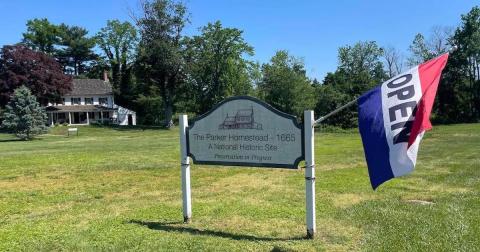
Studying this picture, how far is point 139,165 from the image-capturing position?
15.6 metres

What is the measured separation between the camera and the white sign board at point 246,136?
6762 mm

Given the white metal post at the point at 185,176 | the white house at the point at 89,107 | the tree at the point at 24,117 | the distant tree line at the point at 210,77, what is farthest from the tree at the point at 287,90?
the white metal post at the point at 185,176

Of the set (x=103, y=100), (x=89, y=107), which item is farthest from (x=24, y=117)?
(x=103, y=100)

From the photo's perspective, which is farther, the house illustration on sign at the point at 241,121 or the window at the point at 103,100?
the window at the point at 103,100

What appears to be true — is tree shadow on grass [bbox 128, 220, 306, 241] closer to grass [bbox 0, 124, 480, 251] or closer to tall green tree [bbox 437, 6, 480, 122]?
grass [bbox 0, 124, 480, 251]

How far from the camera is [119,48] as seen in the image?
82.0 m

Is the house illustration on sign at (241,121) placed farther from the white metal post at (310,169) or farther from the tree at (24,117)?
the tree at (24,117)

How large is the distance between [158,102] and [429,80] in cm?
6759

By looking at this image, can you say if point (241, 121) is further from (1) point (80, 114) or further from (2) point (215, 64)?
(1) point (80, 114)

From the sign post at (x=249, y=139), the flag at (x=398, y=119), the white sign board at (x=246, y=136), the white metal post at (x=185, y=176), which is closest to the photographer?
the flag at (x=398, y=119)

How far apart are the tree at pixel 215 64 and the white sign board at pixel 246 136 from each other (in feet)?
180

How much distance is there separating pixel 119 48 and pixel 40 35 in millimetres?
14912

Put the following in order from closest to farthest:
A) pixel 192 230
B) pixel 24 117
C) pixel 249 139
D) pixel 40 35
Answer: pixel 192 230
pixel 249 139
pixel 24 117
pixel 40 35

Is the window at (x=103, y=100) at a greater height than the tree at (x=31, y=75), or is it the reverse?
the tree at (x=31, y=75)
